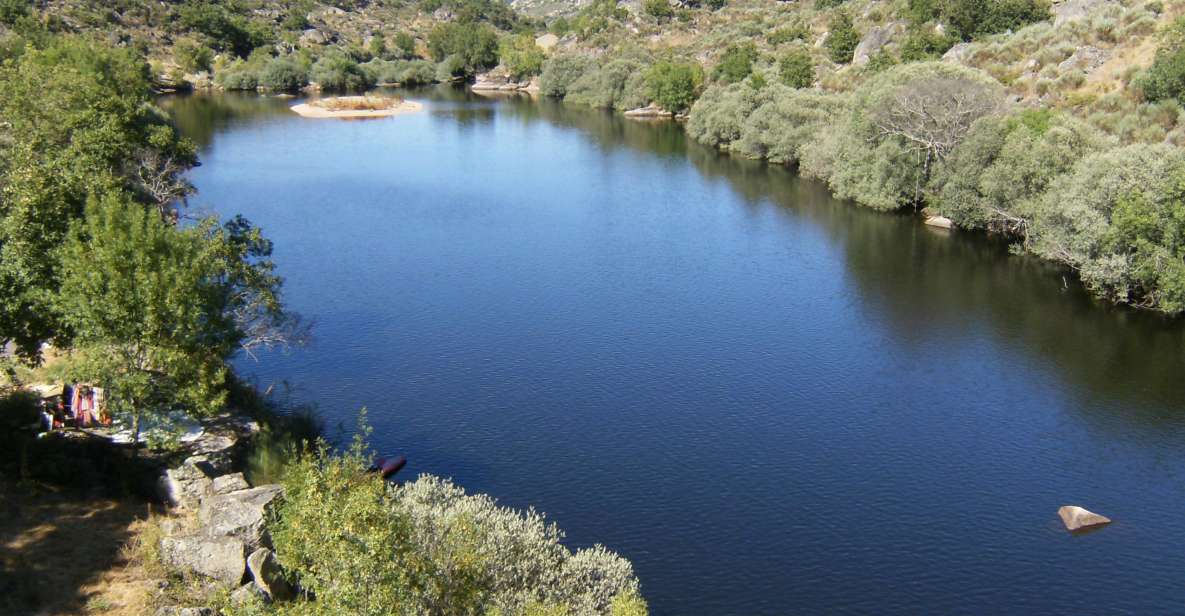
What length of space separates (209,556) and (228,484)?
3.73 metres

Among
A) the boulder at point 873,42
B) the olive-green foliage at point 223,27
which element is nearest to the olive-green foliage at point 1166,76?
the boulder at point 873,42

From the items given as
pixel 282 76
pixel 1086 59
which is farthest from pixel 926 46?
pixel 282 76

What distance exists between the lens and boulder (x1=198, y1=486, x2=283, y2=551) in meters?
21.3

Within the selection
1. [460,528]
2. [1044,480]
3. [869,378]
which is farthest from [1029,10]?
[460,528]

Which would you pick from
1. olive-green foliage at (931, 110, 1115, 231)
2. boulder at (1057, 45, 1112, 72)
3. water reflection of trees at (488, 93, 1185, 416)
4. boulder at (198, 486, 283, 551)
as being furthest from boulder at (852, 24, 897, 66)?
boulder at (198, 486, 283, 551)

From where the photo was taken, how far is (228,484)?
24.1 m

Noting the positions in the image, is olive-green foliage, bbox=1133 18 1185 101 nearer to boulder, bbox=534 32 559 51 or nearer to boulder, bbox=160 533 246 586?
boulder, bbox=160 533 246 586

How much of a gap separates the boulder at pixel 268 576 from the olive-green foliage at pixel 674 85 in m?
103

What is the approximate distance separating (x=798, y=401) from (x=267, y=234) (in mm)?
37339

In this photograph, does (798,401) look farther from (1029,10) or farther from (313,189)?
(1029,10)

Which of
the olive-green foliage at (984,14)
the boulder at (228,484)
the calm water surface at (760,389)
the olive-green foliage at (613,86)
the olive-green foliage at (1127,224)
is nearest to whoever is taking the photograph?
the boulder at (228,484)

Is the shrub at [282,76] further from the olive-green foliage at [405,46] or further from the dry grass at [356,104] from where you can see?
the olive-green foliage at [405,46]

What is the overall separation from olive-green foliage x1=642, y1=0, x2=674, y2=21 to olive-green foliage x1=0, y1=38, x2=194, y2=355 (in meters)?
102

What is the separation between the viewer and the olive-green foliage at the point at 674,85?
11706 centimetres
